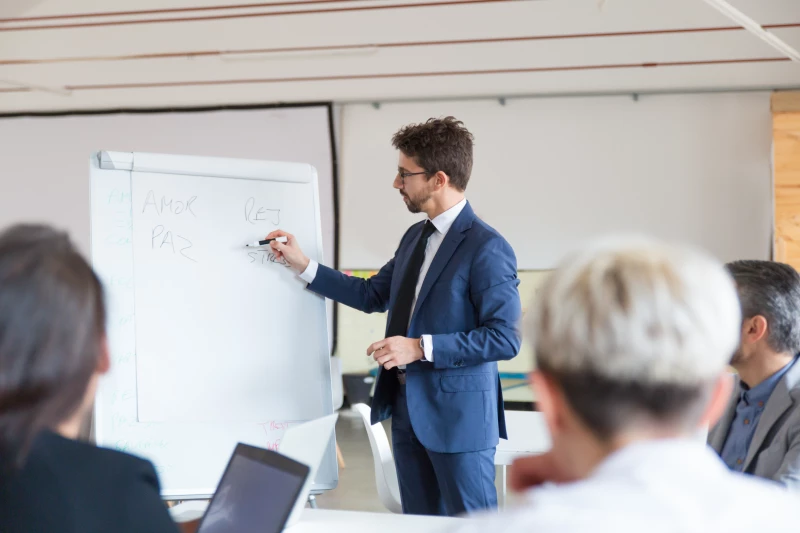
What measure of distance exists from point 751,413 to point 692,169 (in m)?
4.00

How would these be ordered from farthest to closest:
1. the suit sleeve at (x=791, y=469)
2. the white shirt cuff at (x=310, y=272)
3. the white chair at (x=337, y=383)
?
1. the white chair at (x=337, y=383)
2. the white shirt cuff at (x=310, y=272)
3. the suit sleeve at (x=791, y=469)

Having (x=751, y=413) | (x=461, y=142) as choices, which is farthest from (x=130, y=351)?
(x=751, y=413)

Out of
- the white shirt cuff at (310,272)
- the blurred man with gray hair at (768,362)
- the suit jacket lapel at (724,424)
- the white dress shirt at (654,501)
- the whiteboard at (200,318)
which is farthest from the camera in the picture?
the white shirt cuff at (310,272)

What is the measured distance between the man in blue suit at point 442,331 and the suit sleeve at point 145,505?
130 centimetres

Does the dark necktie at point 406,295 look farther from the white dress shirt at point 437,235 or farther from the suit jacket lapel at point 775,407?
the suit jacket lapel at point 775,407

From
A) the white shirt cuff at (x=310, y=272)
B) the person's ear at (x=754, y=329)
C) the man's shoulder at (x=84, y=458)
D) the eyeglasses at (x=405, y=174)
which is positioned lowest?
the man's shoulder at (x=84, y=458)

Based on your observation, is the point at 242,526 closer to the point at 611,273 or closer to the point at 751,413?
the point at 611,273

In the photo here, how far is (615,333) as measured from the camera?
28.8 inches

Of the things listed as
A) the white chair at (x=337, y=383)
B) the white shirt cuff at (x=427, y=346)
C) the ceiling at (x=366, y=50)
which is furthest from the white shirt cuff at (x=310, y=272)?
the ceiling at (x=366, y=50)

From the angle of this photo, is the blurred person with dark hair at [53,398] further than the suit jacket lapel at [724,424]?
Result: No

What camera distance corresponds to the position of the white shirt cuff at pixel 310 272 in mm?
2393

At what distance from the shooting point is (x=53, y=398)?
0.87 meters

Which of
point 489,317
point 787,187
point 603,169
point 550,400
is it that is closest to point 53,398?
point 550,400

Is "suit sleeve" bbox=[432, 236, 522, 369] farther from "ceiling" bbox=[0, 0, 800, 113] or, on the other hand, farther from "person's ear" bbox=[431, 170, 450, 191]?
"ceiling" bbox=[0, 0, 800, 113]
